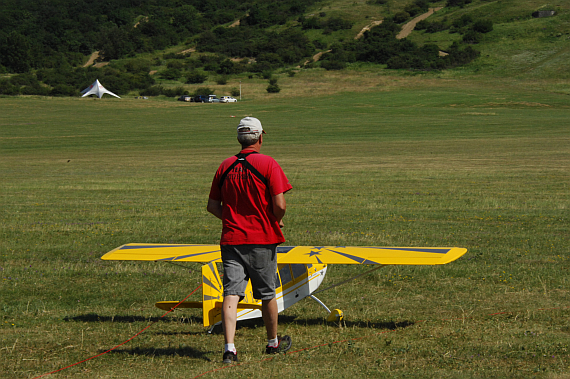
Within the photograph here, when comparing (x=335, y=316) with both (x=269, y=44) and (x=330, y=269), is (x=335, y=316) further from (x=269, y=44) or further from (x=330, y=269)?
(x=269, y=44)

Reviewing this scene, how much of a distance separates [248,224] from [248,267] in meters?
0.38

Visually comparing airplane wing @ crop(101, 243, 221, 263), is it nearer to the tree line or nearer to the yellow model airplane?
the yellow model airplane

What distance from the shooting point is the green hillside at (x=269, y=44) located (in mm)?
103750

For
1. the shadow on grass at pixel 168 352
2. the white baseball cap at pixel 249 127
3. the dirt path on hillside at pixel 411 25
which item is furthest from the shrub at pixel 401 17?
the shadow on grass at pixel 168 352

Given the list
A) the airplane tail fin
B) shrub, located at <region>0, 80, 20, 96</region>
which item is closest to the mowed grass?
the airplane tail fin

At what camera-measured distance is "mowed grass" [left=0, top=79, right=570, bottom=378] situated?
5.39 meters

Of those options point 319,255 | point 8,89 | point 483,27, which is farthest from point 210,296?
point 483,27

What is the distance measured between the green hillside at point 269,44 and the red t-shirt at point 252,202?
88820mm

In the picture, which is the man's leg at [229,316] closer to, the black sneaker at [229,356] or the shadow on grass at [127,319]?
the black sneaker at [229,356]

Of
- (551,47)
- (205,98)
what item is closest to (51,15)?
(205,98)

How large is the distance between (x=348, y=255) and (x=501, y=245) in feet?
16.9

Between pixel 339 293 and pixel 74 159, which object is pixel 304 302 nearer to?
pixel 339 293

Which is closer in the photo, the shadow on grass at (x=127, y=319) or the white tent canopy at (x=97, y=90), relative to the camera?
the shadow on grass at (x=127, y=319)

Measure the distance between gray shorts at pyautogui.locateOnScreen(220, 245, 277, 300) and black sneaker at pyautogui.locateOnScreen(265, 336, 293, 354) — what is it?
1.82 ft
